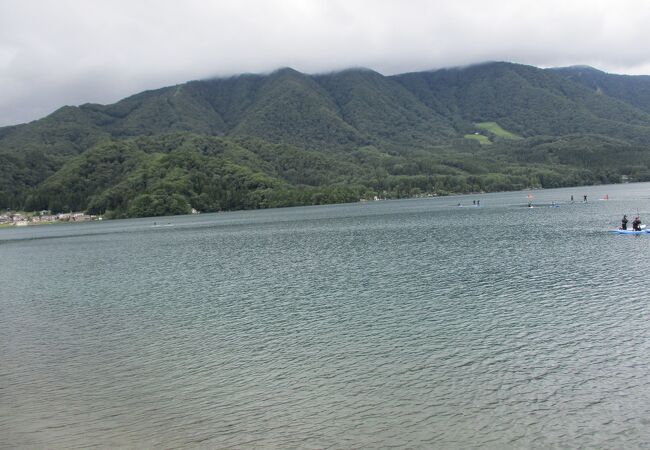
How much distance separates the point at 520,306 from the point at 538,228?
7330 centimetres

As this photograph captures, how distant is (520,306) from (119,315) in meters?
34.7

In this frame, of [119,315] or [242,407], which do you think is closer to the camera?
[242,407]

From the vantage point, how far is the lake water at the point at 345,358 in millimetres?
22312

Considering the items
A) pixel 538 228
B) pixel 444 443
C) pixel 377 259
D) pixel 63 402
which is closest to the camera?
pixel 444 443

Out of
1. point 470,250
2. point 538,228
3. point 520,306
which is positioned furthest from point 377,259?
point 538,228

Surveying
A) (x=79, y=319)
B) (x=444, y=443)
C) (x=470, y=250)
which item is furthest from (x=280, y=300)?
(x=470, y=250)

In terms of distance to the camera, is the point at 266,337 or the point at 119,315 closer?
the point at 266,337

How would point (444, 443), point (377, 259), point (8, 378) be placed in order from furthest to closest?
point (377, 259)
point (8, 378)
point (444, 443)

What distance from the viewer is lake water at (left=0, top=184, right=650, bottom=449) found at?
22312 millimetres

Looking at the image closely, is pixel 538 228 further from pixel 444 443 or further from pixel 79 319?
pixel 444 443

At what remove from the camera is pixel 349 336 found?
119ft

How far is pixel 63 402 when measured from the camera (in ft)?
90.3

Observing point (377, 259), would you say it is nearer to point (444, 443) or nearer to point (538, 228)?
point (538, 228)

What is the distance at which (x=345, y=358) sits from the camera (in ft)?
104
